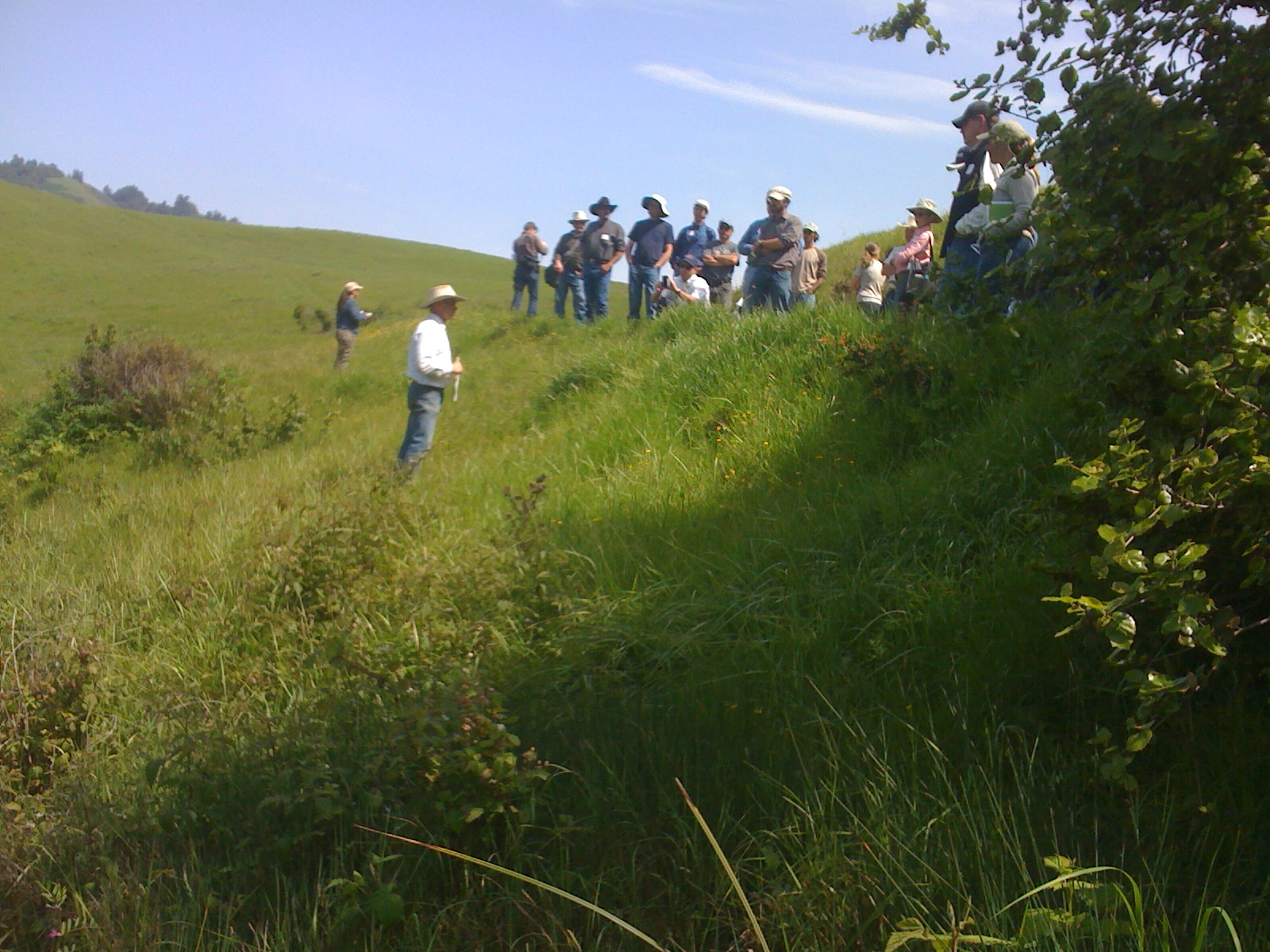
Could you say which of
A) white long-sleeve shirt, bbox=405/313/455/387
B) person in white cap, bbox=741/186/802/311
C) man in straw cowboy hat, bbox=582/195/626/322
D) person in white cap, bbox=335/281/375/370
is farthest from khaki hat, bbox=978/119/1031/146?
person in white cap, bbox=335/281/375/370

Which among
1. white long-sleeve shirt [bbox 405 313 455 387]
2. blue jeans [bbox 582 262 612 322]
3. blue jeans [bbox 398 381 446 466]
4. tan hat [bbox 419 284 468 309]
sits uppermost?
blue jeans [bbox 582 262 612 322]

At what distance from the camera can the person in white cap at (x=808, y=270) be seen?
12.3 m

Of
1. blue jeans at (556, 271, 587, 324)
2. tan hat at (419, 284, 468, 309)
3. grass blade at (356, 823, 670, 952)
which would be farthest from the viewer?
blue jeans at (556, 271, 587, 324)

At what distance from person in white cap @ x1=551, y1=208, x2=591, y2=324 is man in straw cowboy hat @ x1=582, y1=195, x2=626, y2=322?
21.3 inches

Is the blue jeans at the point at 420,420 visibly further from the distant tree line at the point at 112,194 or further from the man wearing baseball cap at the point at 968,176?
the distant tree line at the point at 112,194

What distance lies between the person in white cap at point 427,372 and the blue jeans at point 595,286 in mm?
7273

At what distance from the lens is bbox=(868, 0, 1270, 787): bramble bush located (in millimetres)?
2541

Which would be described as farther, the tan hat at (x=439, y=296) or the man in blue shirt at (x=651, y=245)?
the man in blue shirt at (x=651, y=245)

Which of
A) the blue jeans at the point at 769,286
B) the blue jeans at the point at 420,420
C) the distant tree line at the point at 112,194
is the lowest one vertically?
the blue jeans at the point at 420,420

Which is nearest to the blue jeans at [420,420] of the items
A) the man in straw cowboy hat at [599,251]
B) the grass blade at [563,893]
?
the grass blade at [563,893]

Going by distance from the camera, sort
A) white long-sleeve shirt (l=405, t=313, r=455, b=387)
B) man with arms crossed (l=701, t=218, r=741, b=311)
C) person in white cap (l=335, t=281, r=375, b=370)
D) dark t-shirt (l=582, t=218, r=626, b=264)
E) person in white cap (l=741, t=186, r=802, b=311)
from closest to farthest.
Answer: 1. white long-sleeve shirt (l=405, t=313, r=455, b=387)
2. person in white cap (l=741, t=186, r=802, b=311)
3. man with arms crossed (l=701, t=218, r=741, b=311)
4. dark t-shirt (l=582, t=218, r=626, b=264)
5. person in white cap (l=335, t=281, r=375, b=370)

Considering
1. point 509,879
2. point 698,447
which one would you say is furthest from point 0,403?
point 509,879

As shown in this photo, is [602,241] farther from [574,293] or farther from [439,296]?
[439,296]

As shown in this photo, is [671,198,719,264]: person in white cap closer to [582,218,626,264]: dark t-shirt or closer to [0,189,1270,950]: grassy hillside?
[582,218,626,264]: dark t-shirt
